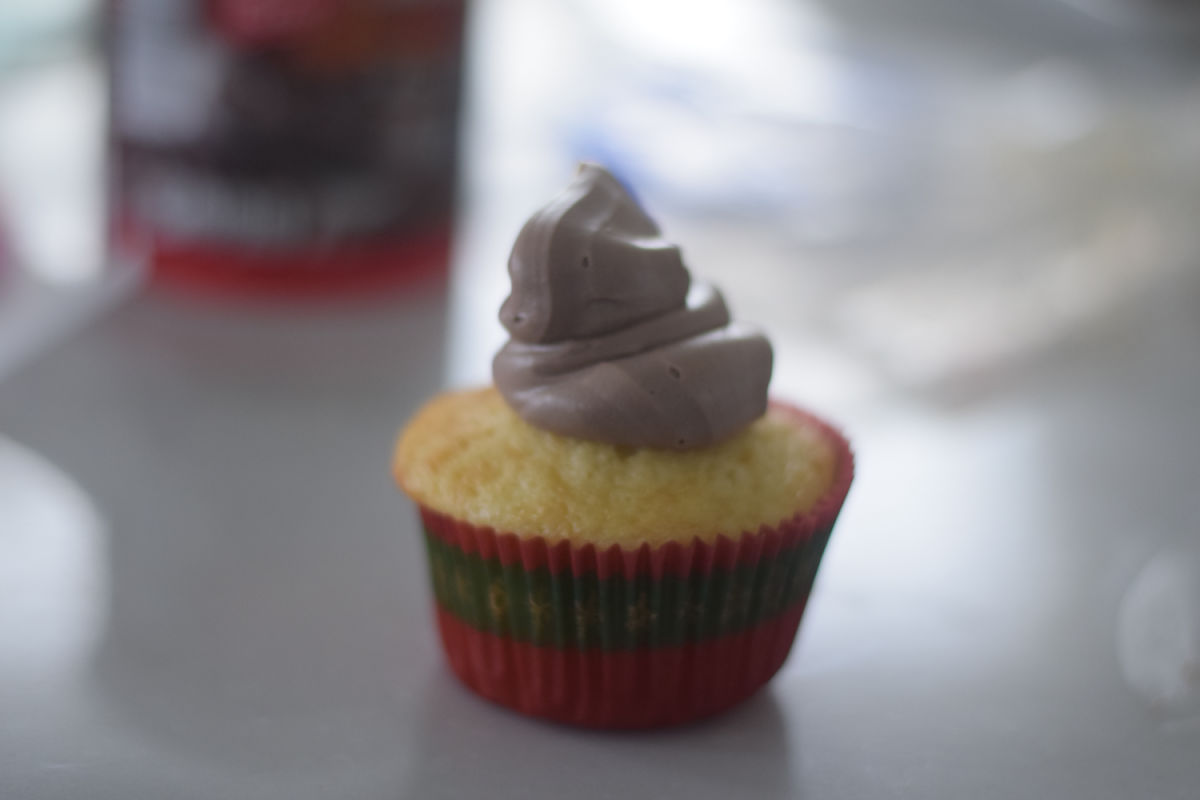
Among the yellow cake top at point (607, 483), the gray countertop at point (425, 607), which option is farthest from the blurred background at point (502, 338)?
the yellow cake top at point (607, 483)

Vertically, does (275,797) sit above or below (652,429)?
below

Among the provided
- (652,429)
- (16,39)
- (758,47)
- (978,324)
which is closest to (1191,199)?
(978,324)

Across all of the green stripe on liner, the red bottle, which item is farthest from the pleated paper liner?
the red bottle

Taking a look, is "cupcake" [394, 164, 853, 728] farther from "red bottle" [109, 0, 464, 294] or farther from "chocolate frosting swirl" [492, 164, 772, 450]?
"red bottle" [109, 0, 464, 294]

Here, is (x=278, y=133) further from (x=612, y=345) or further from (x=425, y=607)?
(x=612, y=345)

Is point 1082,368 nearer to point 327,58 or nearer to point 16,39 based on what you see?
point 327,58

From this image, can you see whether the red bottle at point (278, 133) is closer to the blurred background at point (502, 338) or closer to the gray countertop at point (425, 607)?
the blurred background at point (502, 338)
